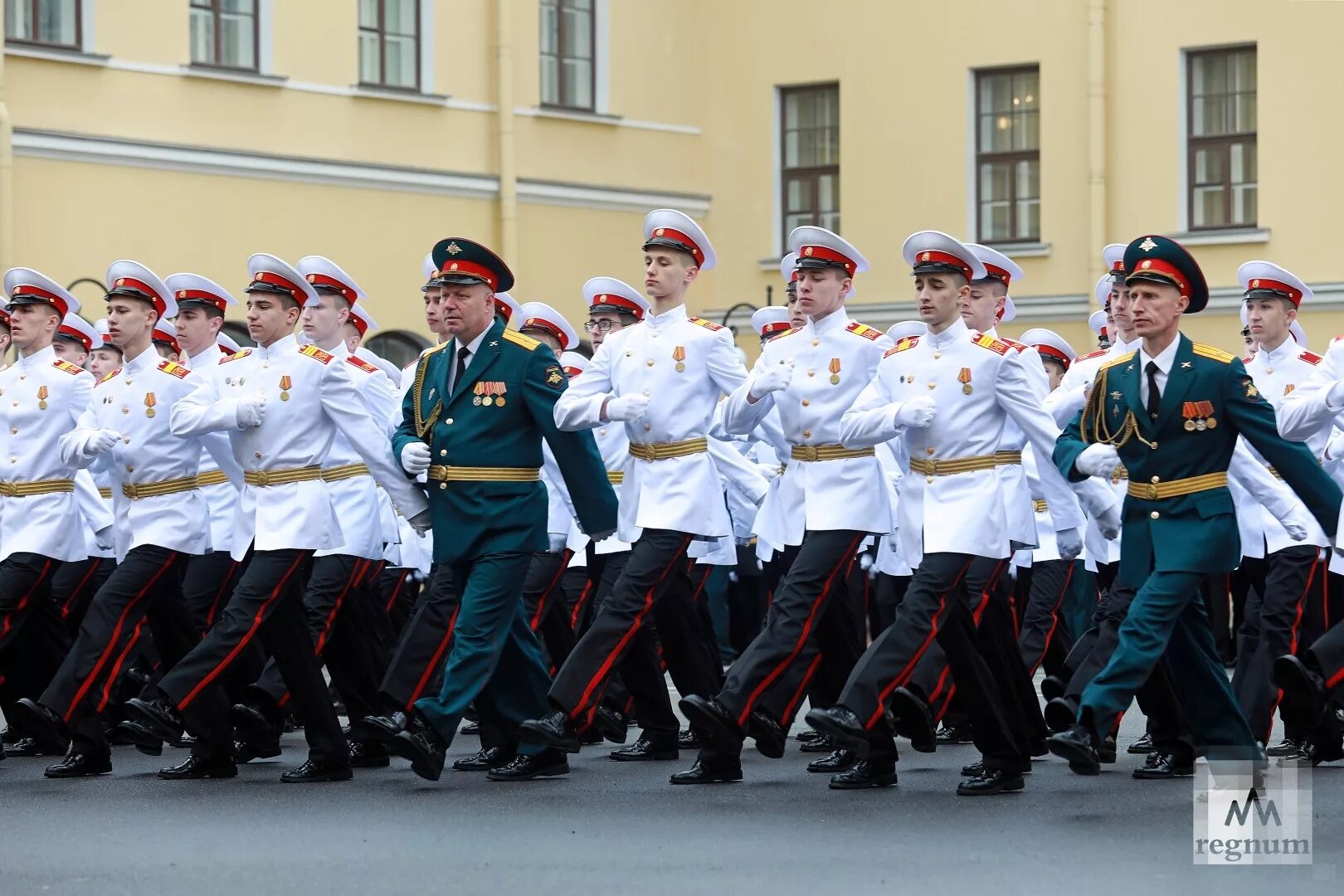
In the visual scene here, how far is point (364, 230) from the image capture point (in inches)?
951

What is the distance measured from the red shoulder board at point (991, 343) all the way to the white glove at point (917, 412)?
349 millimetres

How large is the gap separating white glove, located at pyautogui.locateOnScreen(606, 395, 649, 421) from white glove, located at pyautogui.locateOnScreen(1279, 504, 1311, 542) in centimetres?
263

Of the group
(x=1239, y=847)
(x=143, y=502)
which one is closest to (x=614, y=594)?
(x=143, y=502)

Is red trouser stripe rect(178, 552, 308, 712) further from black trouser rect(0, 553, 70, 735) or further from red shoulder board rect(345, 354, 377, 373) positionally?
red shoulder board rect(345, 354, 377, 373)

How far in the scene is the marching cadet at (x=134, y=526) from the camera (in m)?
10.5

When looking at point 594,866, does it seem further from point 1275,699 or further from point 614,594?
point 1275,699

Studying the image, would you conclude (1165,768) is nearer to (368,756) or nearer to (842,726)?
(842,726)

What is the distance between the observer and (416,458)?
9.97 meters

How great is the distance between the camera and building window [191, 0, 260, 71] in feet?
74.6

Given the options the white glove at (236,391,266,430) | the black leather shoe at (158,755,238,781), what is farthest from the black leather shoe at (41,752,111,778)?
the white glove at (236,391,266,430)

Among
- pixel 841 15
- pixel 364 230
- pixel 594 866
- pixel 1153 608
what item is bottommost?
pixel 594 866

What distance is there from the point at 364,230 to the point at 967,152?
20.5 ft

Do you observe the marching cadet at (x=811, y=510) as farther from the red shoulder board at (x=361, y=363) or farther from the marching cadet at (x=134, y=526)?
the red shoulder board at (x=361, y=363)

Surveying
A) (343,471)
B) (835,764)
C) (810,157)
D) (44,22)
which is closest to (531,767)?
(835,764)
